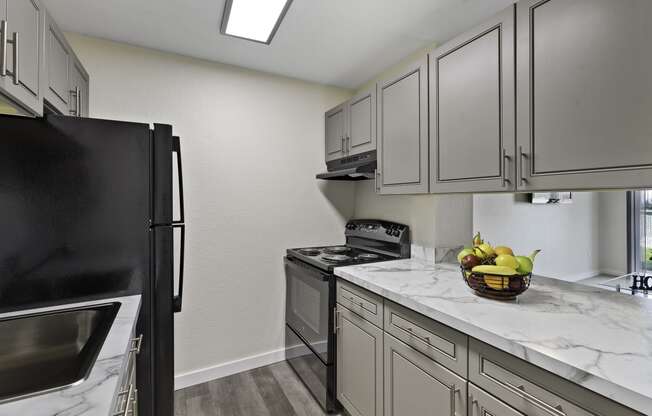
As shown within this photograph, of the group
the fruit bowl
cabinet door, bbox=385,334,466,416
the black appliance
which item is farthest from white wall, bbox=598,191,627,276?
cabinet door, bbox=385,334,466,416

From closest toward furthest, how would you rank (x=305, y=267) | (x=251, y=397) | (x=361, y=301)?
(x=361, y=301)
(x=251, y=397)
(x=305, y=267)

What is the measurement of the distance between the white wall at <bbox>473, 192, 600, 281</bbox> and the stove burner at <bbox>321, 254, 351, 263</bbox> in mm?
960

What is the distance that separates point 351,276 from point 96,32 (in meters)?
2.20

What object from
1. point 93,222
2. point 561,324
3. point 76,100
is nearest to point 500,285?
point 561,324

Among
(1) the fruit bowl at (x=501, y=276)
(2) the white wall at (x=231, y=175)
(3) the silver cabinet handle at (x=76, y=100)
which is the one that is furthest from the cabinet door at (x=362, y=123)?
(3) the silver cabinet handle at (x=76, y=100)

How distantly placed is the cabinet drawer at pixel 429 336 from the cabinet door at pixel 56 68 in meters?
1.83

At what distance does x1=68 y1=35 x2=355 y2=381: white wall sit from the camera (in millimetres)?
2111

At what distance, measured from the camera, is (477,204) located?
2.17 m

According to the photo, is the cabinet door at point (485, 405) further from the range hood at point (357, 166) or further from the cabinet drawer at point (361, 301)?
the range hood at point (357, 166)

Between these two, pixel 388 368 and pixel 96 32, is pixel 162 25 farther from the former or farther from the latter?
pixel 388 368

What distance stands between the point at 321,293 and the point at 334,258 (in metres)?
0.31

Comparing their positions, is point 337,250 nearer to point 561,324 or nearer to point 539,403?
point 561,324

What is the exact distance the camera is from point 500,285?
1.24 meters

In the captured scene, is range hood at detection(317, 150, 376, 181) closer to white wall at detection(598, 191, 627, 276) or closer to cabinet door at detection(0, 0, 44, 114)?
cabinet door at detection(0, 0, 44, 114)
